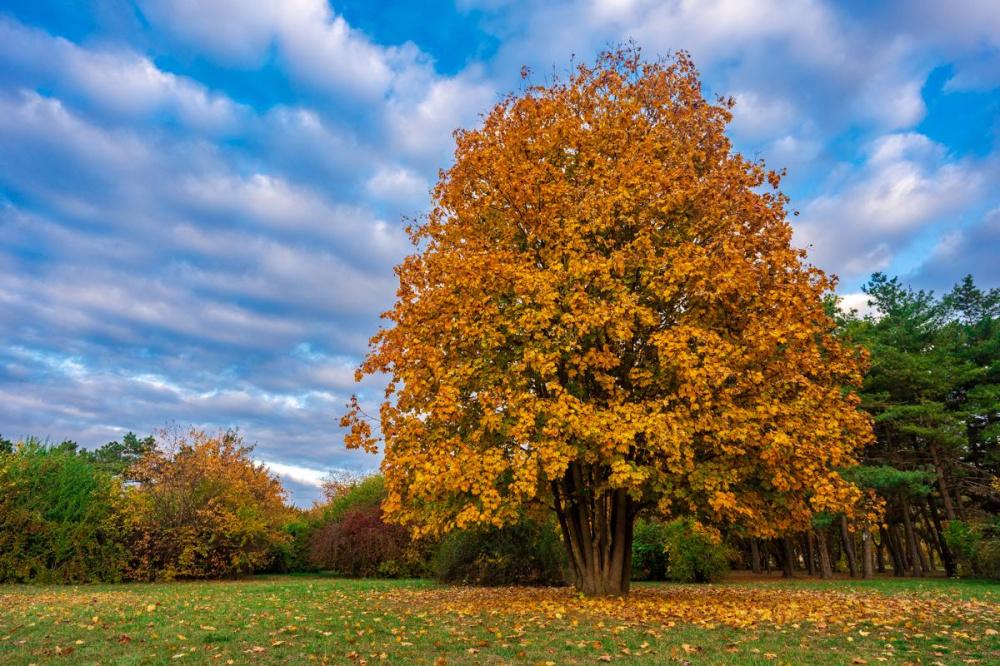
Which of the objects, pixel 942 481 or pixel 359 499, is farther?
pixel 359 499

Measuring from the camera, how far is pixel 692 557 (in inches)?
846

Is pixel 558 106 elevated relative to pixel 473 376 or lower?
elevated

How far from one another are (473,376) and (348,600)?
597 centimetres

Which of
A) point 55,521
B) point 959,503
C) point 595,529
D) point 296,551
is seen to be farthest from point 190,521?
point 959,503

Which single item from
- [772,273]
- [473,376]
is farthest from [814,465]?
[473,376]

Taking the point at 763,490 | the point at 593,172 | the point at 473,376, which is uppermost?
the point at 593,172

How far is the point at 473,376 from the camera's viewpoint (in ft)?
38.5

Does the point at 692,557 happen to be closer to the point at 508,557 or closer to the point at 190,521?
the point at 508,557

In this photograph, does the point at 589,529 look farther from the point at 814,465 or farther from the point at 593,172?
the point at 593,172

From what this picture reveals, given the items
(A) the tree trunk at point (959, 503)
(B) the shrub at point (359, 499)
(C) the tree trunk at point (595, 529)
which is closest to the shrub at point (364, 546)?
(B) the shrub at point (359, 499)

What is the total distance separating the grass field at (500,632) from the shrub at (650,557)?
10.6 m

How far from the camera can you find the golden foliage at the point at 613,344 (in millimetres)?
10906

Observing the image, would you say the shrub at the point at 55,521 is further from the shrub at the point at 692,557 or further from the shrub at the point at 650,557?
the shrub at the point at 692,557

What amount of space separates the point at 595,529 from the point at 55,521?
1709 centimetres
